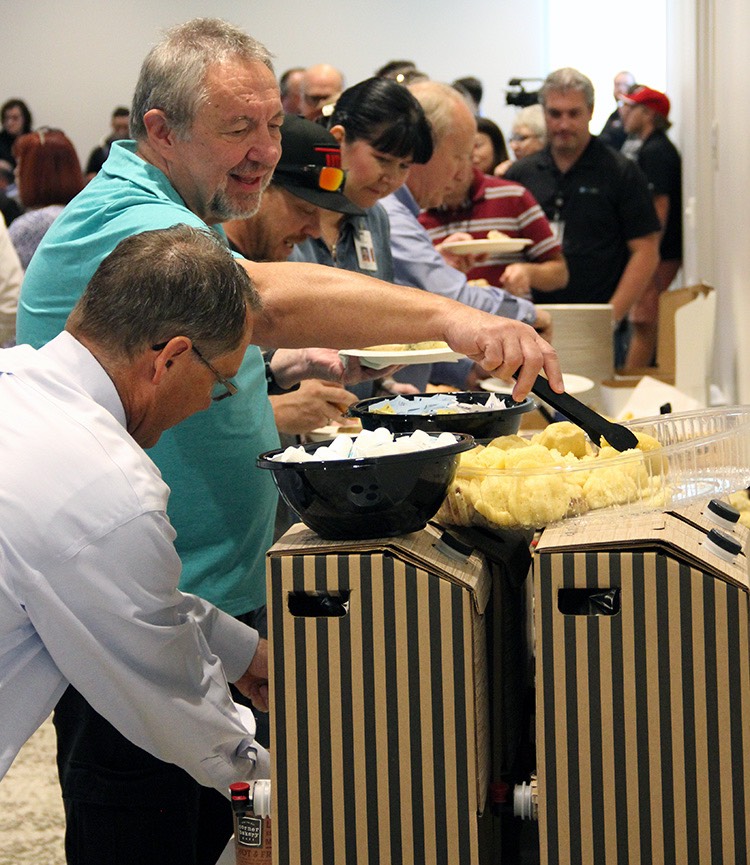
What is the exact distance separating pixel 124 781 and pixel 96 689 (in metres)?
0.31

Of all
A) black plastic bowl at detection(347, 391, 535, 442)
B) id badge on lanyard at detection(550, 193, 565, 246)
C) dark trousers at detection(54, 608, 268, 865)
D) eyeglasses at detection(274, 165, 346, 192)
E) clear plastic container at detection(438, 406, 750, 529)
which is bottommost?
dark trousers at detection(54, 608, 268, 865)

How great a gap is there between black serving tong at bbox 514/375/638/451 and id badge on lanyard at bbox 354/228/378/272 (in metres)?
1.36

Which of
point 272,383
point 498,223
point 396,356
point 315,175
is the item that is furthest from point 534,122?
point 396,356

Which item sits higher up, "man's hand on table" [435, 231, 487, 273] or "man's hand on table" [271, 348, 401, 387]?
"man's hand on table" [435, 231, 487, 273]

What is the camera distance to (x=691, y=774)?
45.1 inches

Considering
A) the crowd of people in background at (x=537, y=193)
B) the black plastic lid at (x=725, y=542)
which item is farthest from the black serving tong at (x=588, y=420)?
the crowd of people in background at (x=537, y=193)

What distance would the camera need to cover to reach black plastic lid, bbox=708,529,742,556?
1174 mm

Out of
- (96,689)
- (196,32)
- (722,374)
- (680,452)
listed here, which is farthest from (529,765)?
(722,374)

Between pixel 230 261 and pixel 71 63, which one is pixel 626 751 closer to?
pixel 230 261

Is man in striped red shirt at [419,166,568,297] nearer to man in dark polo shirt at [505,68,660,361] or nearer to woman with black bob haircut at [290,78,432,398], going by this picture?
man in dark polo shirt at [505,68,660,361]

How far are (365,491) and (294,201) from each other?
4.38ft

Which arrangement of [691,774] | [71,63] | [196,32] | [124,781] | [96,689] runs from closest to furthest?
1. [691,774]
2. [96,689]
3. [124,781]
4. [196,32]
5. [71,63]

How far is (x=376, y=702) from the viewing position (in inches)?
46.2

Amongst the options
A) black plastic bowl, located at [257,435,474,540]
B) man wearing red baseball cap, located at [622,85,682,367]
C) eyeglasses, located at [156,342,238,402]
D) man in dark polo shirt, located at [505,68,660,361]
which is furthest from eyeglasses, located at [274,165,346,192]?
man wearing red baseball cap, located at [622,85,682,367]
